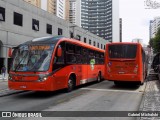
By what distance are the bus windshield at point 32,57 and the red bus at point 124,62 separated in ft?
19.2

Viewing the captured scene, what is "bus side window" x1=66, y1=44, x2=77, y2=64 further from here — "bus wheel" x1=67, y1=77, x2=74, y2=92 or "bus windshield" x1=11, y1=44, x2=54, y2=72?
"bus windshield" x1=11, y1=44, x2=54, y2=72

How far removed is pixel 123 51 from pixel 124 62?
0.70m

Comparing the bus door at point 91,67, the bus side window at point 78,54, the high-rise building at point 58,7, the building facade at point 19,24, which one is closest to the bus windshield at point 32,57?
the bus side window at point 78,54

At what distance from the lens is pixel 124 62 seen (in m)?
18.2

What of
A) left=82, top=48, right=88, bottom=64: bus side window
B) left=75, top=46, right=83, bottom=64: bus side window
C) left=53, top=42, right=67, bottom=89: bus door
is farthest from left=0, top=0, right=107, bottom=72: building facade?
left=53, top=42, right=67, bottom=89: bus door

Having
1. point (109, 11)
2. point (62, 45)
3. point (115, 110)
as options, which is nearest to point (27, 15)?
point (62, 45)

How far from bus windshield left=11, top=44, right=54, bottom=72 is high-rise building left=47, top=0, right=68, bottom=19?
127028 millimetres

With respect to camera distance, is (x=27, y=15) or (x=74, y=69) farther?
(x=27, y=15)

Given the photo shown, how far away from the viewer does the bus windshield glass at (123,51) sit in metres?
18.1

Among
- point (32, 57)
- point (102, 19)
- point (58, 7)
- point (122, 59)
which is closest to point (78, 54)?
point (122, 59)

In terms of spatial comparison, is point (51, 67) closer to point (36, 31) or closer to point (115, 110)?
point (115, 110)

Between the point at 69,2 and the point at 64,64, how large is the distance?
149310 millimetres

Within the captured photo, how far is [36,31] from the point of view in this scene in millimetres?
44906

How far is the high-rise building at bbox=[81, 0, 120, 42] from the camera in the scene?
11388 centimetres
